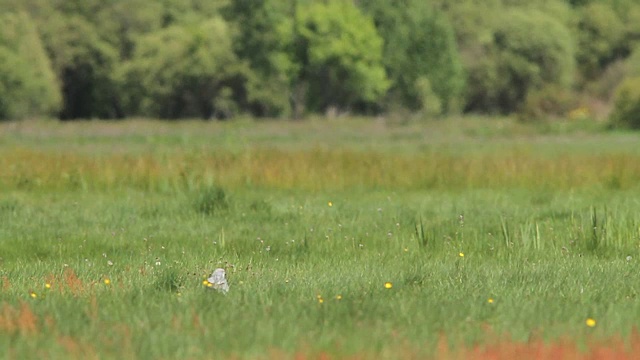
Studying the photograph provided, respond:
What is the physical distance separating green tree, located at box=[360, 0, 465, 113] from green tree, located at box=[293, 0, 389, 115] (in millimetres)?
2302

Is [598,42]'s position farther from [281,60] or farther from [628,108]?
[628,108]

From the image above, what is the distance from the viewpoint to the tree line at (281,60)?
71875mm

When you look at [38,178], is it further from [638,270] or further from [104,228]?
[638,270]

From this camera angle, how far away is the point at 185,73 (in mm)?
76625

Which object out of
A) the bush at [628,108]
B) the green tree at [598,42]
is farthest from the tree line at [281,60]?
the bush at [628,108]

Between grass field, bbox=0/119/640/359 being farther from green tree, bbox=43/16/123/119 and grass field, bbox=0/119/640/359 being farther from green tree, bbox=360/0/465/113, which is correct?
green tree, bbox=43/16/123/119

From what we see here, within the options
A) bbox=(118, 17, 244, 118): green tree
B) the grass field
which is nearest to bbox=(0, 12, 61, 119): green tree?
bbox=(118, 17, 244, 118): green tree

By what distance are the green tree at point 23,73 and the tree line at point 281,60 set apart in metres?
0.10

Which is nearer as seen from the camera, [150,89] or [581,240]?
[581,240]

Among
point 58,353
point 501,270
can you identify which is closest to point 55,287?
point 58,353

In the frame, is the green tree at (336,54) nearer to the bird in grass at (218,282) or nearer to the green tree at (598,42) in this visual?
the green tree at (598,42)

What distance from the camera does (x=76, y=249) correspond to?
1166 centimetres

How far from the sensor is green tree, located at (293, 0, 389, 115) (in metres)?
72.4

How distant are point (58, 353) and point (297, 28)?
221 feet
